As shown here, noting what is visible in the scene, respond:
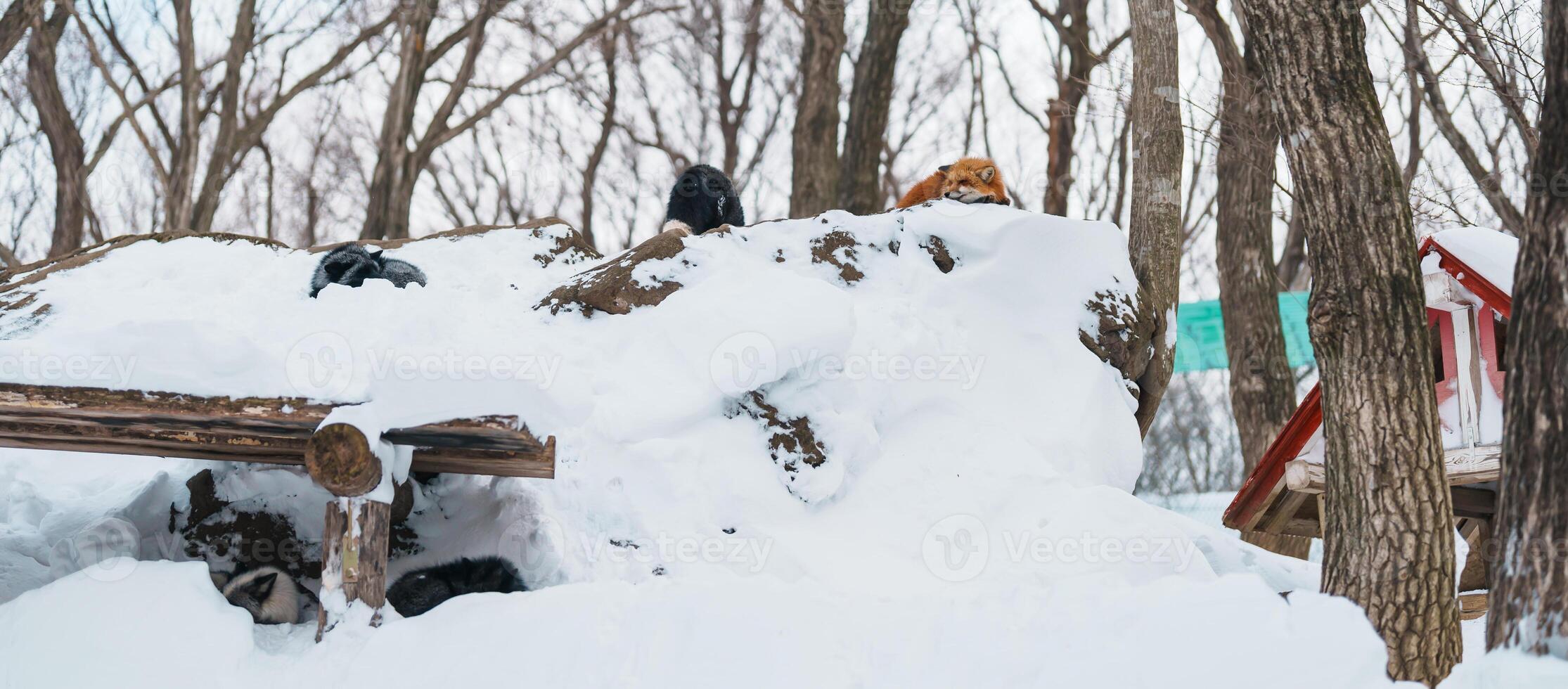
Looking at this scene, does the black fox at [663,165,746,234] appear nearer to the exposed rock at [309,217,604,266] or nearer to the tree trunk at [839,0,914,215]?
the exposed rock at [309,217,604,266]

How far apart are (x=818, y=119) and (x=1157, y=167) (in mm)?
4585

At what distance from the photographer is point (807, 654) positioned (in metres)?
3.67

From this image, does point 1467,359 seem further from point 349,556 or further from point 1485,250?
point 349,556

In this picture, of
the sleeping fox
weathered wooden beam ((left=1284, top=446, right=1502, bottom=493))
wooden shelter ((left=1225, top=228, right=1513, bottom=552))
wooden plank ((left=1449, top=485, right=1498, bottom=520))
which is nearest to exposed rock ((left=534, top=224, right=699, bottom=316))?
the sleeping fox

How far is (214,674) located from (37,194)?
16.2 metres

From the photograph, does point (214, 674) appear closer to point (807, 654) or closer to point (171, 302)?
point (807, 654)

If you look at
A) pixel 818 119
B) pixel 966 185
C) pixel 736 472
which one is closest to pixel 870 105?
pixel 818 119

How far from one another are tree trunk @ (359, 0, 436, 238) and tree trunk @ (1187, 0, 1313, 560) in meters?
8.37

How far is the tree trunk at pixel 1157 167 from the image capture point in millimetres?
6926

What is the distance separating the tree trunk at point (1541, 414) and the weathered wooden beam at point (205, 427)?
3086mm

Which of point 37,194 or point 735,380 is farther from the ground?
point 37,194

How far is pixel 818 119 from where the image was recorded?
10.9 meters

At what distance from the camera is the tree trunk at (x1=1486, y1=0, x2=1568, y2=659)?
9.84 feet

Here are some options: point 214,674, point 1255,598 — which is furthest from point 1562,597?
point 214,674
